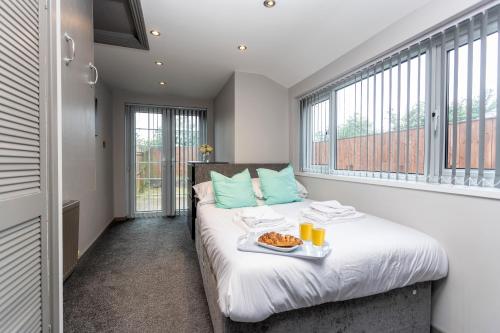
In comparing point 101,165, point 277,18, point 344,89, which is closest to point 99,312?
A: point 101,165

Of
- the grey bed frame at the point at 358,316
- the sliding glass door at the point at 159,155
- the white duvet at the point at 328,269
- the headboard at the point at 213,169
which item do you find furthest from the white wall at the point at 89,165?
the headboard at the point at 213,169

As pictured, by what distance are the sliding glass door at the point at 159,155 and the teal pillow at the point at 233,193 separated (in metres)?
2.24

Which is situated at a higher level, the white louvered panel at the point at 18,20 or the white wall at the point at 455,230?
the white louvered panel at the point at 18,20

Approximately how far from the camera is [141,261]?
106 inches

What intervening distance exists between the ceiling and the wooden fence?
917 mm

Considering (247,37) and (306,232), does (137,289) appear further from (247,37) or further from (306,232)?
(247,37)

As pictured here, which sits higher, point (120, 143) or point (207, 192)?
point (120, 143)

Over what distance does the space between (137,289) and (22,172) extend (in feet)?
5.80

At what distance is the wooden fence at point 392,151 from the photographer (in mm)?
1390

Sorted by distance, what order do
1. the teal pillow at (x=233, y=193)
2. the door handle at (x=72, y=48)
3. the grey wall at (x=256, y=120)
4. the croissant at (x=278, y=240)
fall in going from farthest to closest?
the grey wall at (x=256, y=120) → the teal pillow at (x=233, y=193) → the croissant at (x=278, y=240) → the door handle at (x=72, y=48)

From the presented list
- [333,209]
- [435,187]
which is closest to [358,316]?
[333,209]

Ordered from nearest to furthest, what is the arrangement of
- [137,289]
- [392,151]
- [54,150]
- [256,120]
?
1. [54,150]
2. [392,151]
3. [137,289]
4. [256,120]

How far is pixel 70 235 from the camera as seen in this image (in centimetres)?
137

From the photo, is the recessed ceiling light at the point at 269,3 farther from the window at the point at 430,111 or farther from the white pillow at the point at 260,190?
the white pillow at the point at 260,190
